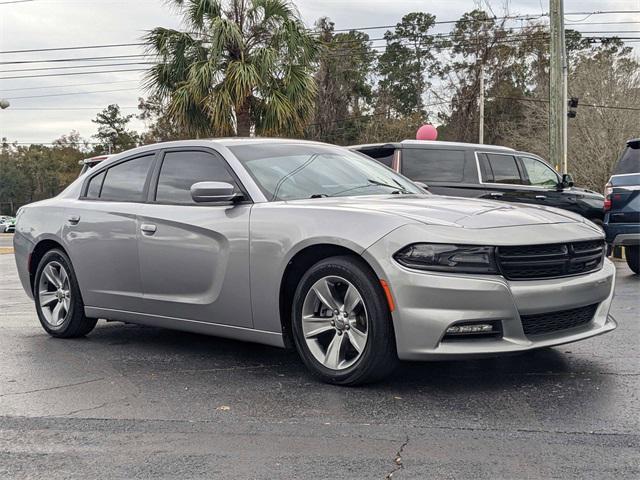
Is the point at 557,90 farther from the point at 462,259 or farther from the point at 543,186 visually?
the point at 462,259

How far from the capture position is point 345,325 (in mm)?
4297

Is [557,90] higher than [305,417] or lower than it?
higher

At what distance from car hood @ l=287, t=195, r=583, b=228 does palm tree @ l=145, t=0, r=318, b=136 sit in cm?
1367

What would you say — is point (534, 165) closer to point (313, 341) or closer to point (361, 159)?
point (361, 159)

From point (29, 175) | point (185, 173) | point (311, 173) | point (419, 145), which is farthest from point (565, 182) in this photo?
point (29, 175)

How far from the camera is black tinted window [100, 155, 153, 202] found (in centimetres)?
576

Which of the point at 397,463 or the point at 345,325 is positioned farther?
the point at 345,325

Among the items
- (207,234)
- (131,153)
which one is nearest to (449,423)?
(207,234)

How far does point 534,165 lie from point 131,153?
7.60 metres

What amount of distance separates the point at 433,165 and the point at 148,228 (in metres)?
6.38

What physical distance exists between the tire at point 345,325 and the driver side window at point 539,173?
8.06m

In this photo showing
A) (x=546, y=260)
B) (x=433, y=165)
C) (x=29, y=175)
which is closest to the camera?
(x=546, y=260)

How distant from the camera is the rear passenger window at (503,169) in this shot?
444 inches

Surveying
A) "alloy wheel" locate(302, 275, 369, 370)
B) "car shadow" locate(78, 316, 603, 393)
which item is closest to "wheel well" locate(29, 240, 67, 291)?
"car shadow" locate(78, 316, 603, 393)
